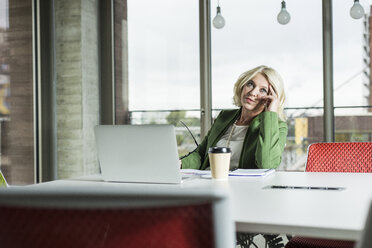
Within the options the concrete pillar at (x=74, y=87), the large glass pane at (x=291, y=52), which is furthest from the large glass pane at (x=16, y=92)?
the large glass pane at (x=291, y=52)

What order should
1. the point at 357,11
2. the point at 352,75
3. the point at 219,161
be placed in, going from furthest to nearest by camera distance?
the point at 352,75 → the point at 357,11 → the point at 219,161

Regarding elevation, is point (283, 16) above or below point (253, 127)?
above

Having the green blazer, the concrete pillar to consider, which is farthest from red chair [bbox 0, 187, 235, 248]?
the concrete pillar

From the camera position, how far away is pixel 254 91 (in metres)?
2.63

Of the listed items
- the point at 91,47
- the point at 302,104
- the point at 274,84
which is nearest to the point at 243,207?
the point at 274,84

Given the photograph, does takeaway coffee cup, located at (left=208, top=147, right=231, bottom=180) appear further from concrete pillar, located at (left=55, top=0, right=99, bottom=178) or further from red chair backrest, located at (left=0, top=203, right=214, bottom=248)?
concrete pillar, located at (left=55, top=0, right=99, bottom=178)

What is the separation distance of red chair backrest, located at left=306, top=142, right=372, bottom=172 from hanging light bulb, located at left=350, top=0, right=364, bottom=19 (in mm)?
2180

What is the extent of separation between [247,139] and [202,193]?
191 cm

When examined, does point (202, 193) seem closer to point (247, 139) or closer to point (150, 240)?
point (150, 240)

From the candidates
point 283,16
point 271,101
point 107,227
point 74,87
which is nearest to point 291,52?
point 283,16

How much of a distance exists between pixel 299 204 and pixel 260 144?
1051mm

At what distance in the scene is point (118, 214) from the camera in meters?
0.59

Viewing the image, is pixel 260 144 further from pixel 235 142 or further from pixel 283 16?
pixel 283 16

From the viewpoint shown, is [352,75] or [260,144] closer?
[260,144]
